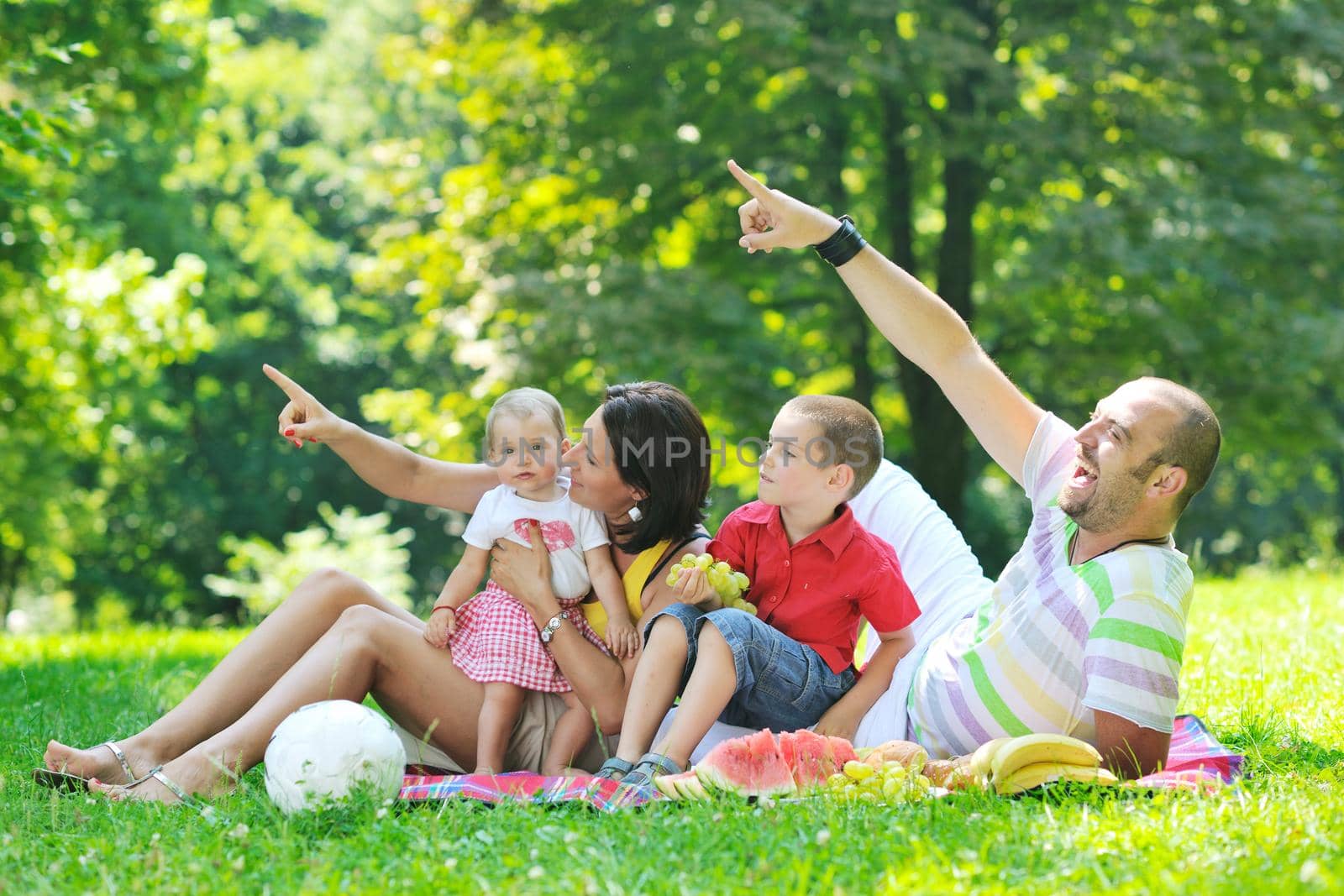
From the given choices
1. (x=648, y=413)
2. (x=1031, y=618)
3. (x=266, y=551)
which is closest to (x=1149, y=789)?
(x=1031, y=618)

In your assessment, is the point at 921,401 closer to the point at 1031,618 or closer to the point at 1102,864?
the point at 1031,618

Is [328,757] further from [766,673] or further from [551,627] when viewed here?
[766,673]

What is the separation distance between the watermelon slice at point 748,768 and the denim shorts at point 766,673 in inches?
9.1

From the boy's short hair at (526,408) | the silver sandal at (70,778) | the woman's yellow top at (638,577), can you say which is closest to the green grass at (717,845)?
the silver sandal at (70,778)

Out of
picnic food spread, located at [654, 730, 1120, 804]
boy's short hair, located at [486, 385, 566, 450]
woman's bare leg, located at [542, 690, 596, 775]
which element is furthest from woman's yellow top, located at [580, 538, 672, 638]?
picnic food spread, located at [654, 730, 1120, 804]

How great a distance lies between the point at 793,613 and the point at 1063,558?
83 cm

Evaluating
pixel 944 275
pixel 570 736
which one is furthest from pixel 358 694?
pixel 944 275

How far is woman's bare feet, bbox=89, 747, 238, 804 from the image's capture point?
129 inches

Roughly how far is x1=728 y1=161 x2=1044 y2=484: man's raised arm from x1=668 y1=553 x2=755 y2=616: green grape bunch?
2.64 ft

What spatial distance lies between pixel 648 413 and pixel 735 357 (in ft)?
22.7

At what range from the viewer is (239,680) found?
3.60 m

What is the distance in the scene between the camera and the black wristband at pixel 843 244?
3635mm

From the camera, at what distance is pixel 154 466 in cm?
2339

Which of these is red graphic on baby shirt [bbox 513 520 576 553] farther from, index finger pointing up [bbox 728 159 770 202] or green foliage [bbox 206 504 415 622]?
green foliage [bbox 206 504 415 622]
